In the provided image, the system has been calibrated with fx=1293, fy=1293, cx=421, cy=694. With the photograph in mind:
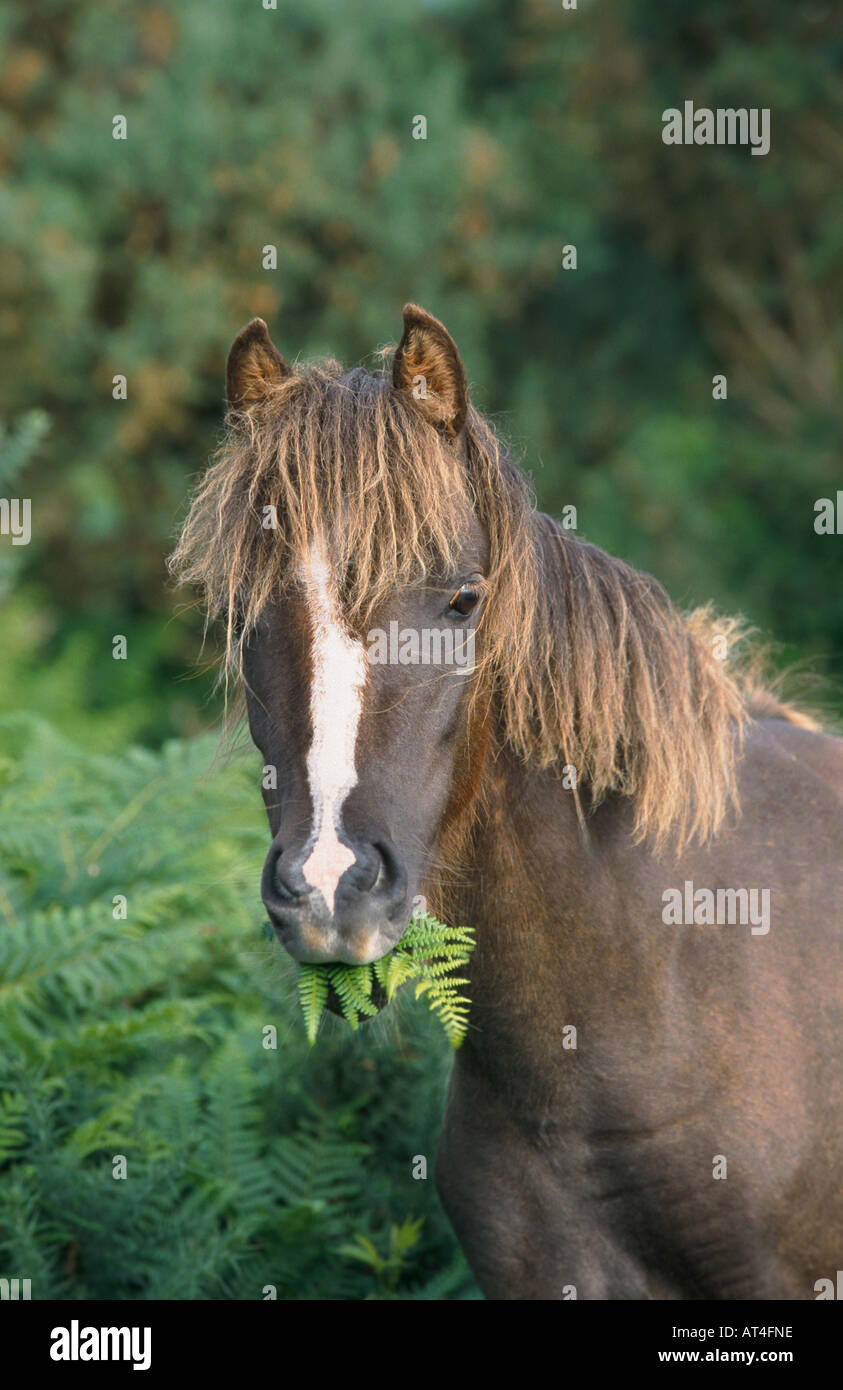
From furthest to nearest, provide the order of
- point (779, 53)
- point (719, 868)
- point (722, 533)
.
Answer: point (779, 53) < point (722, 533) < point (719, 868)

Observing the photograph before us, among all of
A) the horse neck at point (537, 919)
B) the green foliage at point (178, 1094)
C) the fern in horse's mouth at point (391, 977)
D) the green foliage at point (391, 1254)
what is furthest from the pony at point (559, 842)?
the green foliage at point (391, 1254)

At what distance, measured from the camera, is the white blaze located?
2.16 meters

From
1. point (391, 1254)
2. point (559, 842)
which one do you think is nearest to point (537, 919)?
point (559, 842)

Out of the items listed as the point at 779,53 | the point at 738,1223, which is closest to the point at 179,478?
the point at 779,53

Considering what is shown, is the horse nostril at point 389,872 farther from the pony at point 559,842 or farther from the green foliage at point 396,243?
the green foliage at point 396,243

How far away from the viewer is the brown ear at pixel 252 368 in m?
A: 2.72

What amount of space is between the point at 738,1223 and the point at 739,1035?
1.24 feet

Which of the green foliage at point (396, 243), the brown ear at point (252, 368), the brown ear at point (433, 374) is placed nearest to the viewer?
the brown ear at point (433, 374)

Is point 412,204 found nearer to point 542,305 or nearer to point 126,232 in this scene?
point 126,232

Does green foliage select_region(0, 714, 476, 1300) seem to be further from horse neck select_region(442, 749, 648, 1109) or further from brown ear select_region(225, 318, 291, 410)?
brown ear select_region(225, 318, 291, 410)

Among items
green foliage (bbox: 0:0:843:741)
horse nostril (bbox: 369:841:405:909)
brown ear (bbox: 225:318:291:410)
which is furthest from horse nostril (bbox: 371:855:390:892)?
green foliage (bbox: 0:0:843:741)

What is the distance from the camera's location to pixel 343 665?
236 cm

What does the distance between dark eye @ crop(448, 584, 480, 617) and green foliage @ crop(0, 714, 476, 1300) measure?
137 cm

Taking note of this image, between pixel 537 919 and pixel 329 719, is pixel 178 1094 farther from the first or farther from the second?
pixel 329 719
